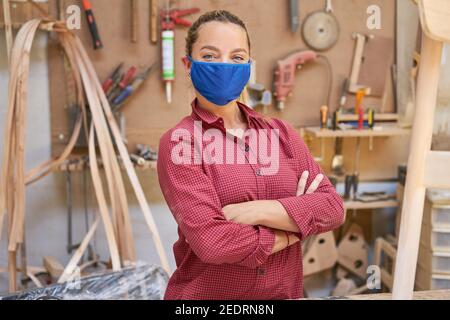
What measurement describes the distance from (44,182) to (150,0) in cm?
59

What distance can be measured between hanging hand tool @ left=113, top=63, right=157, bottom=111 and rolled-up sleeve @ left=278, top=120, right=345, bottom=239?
0.72 metres

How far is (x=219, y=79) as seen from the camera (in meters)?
0.62

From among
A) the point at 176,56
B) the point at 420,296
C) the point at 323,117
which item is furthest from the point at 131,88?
the point at 420,296

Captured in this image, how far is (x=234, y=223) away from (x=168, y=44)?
2.68 ft

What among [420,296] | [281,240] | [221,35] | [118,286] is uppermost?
[221,35]

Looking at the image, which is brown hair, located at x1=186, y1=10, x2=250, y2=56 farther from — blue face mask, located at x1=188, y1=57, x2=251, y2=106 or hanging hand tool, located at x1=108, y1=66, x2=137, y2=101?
hanging hand tool, located at x1=108, y1=66, x2=137, y2=101

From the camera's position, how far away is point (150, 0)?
4.31ft

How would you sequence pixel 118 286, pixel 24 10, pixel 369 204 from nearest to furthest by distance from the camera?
pixel 118 286 < pixel 24 10 < pixel 369 204

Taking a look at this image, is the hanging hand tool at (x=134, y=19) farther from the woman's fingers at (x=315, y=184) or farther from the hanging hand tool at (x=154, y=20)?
the woman's fingers at (x=315, y=184)

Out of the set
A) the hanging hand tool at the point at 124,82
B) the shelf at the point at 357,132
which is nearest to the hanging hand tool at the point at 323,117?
the shelf at the point at 357,132

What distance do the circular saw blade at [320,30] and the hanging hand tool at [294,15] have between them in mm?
28

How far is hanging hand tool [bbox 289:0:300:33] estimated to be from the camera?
1329mm

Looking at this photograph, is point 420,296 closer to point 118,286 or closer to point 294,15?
point 118,286

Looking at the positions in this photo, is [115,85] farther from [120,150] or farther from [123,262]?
[123,262]
